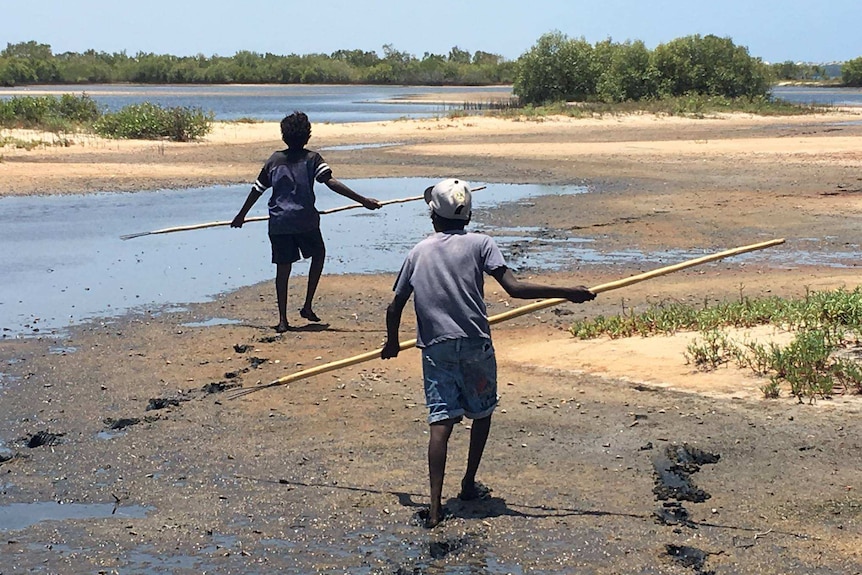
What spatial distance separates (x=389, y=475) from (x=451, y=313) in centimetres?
119

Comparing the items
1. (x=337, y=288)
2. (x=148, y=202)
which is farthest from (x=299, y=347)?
(x=148, y=202)

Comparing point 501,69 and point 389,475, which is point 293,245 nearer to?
point 389,475

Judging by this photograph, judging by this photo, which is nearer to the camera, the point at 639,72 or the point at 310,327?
the point at 310,327

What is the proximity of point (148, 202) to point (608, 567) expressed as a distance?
55.3 ft

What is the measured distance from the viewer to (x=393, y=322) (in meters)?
5.75

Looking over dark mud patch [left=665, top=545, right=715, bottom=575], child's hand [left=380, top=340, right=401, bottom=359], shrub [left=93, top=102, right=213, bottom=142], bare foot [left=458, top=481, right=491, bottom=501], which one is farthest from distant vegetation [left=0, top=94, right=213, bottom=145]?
dark mud patch [left=665, top=545, right=715, bottom=575]

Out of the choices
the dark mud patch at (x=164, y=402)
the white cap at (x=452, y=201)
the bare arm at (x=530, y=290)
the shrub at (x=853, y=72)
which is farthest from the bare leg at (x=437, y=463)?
the shrub at (x=853, y=72)

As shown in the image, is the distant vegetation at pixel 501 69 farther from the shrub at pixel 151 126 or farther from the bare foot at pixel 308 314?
the bare foot at pixel 308 314

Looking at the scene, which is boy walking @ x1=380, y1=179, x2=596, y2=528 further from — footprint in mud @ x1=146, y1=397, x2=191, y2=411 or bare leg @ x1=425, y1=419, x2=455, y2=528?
footprint in mud @ x1=146, y1=397, x2=191, y2=411

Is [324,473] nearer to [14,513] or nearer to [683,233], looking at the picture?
[14,513]

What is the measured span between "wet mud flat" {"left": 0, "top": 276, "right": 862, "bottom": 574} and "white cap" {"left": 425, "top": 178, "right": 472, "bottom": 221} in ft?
4.47

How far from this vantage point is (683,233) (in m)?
16.1

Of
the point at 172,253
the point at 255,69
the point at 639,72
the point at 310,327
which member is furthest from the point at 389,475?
the point at 255,69

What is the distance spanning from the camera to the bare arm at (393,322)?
5.63 m
